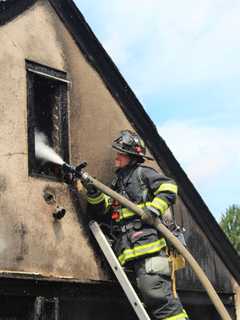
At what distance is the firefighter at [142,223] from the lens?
6266 mm

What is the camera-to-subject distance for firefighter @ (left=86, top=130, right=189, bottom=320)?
627cm

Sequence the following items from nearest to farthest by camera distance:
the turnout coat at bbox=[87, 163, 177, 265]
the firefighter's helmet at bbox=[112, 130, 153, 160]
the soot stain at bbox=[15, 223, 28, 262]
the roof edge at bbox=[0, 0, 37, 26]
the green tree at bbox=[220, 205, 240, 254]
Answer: the soot stain at bbox=[15, 223, 28, 262]
the roof edge at bbox=[0, 0, 37, 26]
the turnout coat at bbox=[87, 163, 177, 265]
the firefighter's helmet at bbox=[112, 130, 153, 160]
the green tree at bbox=[220, 205, 240, 254]

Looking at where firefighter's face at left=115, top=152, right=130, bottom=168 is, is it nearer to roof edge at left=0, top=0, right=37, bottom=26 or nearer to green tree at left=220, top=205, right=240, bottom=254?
roof edge at left=0, top=0, right=37, bottom=26

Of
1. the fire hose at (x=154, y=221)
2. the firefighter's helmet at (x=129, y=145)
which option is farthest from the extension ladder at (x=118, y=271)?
the firefighter's helmet at (x=129, y=145)

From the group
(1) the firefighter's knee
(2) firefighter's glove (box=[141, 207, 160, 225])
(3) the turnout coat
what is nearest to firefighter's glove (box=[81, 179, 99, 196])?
(3) the turnout coat

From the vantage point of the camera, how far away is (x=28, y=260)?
5.77 meters

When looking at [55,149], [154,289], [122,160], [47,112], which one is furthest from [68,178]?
[154,289]

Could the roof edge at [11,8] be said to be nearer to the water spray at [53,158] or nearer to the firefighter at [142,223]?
the water spray at [53,158]

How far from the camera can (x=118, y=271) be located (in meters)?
6.36

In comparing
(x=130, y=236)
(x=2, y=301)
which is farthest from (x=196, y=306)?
(x=2, y=301)

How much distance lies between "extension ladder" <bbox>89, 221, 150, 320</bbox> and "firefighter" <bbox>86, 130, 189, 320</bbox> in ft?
0.36

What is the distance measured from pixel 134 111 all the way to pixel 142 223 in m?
1.68

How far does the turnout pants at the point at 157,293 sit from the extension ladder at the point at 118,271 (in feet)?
0.36

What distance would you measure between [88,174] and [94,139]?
52 centimetres
